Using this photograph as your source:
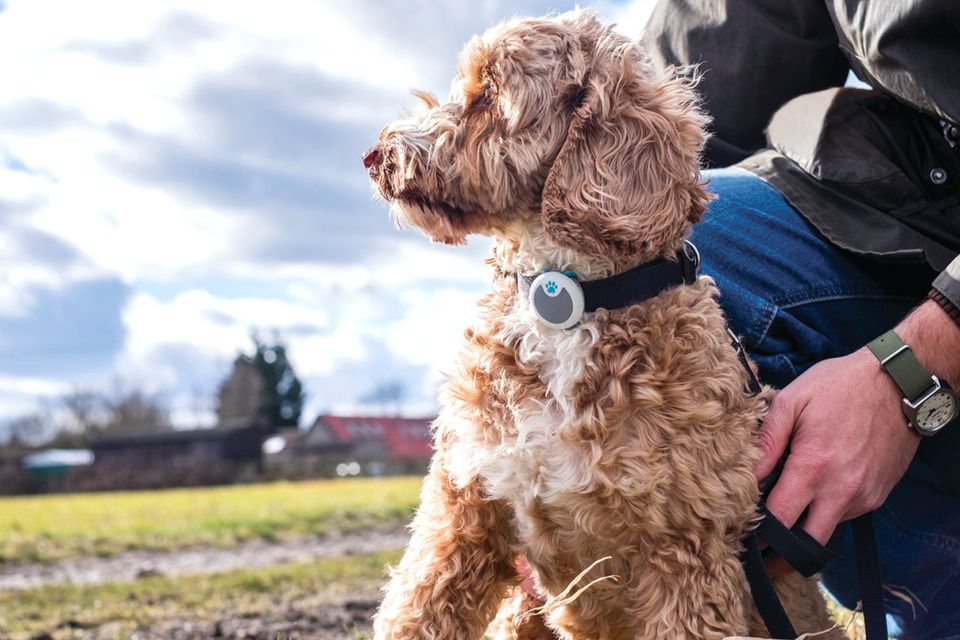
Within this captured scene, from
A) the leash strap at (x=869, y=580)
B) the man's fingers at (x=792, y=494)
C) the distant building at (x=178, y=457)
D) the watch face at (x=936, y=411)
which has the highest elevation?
the watch face at (x=936, y=411)

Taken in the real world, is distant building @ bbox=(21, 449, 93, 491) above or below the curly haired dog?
below

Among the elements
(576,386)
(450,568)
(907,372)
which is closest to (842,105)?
(907,372)

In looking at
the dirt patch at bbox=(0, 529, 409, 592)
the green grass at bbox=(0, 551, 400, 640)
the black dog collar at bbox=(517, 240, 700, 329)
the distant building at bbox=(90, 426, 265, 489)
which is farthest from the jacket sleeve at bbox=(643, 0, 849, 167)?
the distant building at bbox=(90, 426, 265, 489)

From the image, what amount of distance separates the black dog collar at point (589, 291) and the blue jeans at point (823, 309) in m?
0.68

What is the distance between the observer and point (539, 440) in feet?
8.44

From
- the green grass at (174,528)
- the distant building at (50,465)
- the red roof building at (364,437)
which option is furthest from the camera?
the red roof building at (364,437)

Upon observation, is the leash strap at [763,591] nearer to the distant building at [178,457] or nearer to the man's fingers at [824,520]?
the man's fingers at [824,520]

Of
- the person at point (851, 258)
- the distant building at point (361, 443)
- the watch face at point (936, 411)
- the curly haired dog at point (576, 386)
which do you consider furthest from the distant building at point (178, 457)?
the watch face at point (936, 411)

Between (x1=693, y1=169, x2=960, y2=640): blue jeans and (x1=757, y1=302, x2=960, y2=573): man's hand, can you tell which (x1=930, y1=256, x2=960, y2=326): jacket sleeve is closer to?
(x1=757, y1=302, x2=960, y2=573): man's hand

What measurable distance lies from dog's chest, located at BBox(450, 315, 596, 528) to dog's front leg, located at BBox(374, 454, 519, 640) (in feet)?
0.34

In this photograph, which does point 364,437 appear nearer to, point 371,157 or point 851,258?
point 851,258

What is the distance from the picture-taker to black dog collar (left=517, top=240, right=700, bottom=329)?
264 centimetres

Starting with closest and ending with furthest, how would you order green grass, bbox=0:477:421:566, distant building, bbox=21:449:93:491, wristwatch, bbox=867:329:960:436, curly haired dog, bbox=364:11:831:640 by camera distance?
curly haired dog, bbox=364:11:831:640 → wristwatch, bbox=867:329:960:436 → green grass, bbox=0:477:421:566 → distant building, bbox=21:449:93:491

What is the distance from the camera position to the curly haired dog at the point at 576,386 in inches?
101
